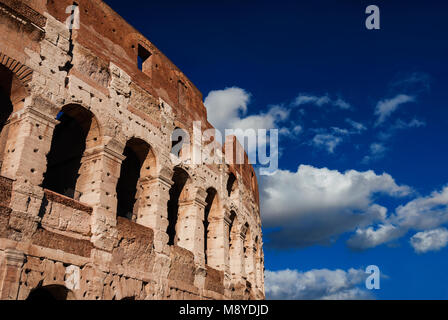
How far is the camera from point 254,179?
21.8 m

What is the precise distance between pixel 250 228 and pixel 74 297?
35.7 feet

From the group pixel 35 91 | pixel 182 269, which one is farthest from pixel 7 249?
pixel 182 269

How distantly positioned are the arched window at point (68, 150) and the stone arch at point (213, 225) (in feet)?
16.2

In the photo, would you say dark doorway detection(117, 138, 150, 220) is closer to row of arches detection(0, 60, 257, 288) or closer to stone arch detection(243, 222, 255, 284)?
row of arches detection(0, 60, 257, 288)

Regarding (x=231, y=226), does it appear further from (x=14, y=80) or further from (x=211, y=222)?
(x=14, y=80)

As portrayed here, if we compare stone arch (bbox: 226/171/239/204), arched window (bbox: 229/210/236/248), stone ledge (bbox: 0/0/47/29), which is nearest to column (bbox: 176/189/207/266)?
arched window (bbox: 229/210/236/248)

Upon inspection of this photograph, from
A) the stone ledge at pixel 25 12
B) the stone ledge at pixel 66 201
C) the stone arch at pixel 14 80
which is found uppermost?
the stone ledge at pixel 25 12

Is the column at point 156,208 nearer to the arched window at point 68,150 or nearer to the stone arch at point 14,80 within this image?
the arched window at point 68,150

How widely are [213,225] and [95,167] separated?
6.29 metres

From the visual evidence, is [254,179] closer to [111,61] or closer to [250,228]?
[250,228]

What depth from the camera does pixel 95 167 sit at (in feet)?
31.8

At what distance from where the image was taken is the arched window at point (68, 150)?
9.96m

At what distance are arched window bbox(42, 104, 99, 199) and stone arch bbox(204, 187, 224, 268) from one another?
495cm

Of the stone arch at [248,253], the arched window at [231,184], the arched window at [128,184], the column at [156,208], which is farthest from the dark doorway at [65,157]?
the stone arch at [248,253]
